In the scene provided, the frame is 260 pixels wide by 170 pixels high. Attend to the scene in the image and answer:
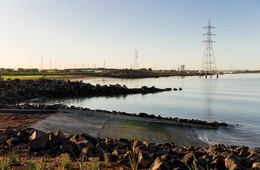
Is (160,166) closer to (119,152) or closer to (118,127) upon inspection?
(119,152)

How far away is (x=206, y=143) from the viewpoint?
1299cm

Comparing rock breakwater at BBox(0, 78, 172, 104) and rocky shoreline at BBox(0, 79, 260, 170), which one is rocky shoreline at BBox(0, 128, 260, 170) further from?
rock breakwater at BBox(0, 78, 172, 104)

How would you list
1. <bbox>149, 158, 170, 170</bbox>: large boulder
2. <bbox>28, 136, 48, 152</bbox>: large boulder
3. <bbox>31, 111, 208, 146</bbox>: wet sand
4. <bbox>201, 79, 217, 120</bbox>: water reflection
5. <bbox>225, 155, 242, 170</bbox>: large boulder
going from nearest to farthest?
1. <bbox>149, 158, 170, 170</bbox>: large boulder
2. <bbox>225, 155, 242, 170</bbox>: large boulder
3. <bbox>28, 136, 48, 152</bbox>: large boulder
4. <bbox>31, 111, 208, 146</bbox>: wet sand
5. <bbox>201, 79, 217, 120</bbox>: water reflection

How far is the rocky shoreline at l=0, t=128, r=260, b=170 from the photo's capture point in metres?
6.50

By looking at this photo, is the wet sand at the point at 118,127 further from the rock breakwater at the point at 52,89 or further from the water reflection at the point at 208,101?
the rock breakwater at the point at 52,89

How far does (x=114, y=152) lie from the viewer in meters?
7.28

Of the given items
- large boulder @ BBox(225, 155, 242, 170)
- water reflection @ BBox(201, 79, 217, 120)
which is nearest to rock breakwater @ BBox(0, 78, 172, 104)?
water reflection @ BBox(201, 79, 217, 120)

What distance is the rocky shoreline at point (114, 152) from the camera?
6.50 m

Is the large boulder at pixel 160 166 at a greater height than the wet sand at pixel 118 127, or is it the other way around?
the large boulder at pixel 160 166

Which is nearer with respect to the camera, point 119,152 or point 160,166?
point 160,166

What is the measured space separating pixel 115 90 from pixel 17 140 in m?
35.1

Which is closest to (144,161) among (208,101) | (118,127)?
(118,127)

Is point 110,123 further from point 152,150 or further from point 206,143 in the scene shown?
point 152,150

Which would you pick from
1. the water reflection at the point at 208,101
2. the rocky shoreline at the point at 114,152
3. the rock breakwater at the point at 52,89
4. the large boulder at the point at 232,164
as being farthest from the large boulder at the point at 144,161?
the rock breakwater at the point at 52,89
